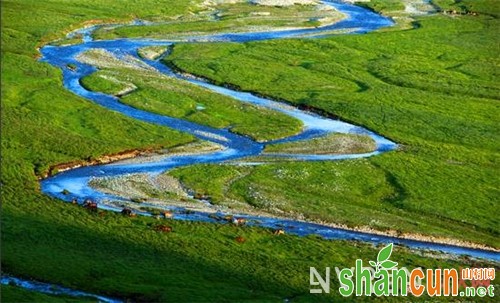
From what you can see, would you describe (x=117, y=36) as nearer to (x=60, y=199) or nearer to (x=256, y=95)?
(x=256, y=95)

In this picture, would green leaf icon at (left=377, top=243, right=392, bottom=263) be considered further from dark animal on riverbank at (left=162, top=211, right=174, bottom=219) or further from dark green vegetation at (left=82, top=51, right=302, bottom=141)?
dark green vegetation at (left=82, top=51, right=302, bottom=141)

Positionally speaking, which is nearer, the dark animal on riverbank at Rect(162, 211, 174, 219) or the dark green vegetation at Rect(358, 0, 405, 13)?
the dark animal on riverbank at Rect(162, 211, 174, 219)

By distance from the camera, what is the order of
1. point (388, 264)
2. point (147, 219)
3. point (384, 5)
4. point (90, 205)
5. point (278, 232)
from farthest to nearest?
point (384, 5), point (90, 205), point (147, 219), point (278, 232), point (388, 264)

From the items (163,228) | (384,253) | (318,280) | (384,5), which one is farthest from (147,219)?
(384,5)

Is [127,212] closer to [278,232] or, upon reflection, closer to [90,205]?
[90,205]

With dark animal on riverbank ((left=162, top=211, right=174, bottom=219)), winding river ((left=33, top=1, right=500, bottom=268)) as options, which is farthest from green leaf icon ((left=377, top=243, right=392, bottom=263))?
dark animal on riverbank ((left=162, top=211, right=174, bottom=219))
